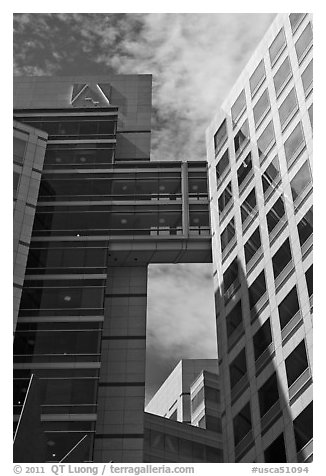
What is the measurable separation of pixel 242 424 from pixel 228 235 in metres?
13.7

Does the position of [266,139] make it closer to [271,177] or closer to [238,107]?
[271,177]

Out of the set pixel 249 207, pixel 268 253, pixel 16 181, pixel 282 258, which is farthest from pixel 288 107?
pixel 16 181

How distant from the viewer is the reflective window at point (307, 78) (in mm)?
40812

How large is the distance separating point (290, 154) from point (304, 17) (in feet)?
26.7

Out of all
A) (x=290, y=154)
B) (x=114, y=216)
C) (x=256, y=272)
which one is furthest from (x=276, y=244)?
(x=114, y=216)

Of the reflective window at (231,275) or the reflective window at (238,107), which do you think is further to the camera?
the reflective window at (238,107)

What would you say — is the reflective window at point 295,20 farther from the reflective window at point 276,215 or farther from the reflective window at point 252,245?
the reflective window at point 252,245

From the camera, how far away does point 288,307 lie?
3775 cm

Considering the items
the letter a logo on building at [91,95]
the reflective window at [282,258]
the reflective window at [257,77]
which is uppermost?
the letter a logo on building at [91,95]

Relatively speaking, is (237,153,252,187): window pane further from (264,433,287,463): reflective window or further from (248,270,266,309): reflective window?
(264,433,287,463): reflective window

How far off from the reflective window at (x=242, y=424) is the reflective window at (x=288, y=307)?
5.55m

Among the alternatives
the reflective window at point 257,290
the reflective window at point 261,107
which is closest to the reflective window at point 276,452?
the reflective window at point 257,290

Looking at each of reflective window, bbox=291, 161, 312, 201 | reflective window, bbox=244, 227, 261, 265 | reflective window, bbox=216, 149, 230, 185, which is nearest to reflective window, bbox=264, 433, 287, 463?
reflective window, bbox=244, 227, 261, 265

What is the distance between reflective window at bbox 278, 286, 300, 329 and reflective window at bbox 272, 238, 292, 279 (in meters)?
2.07
